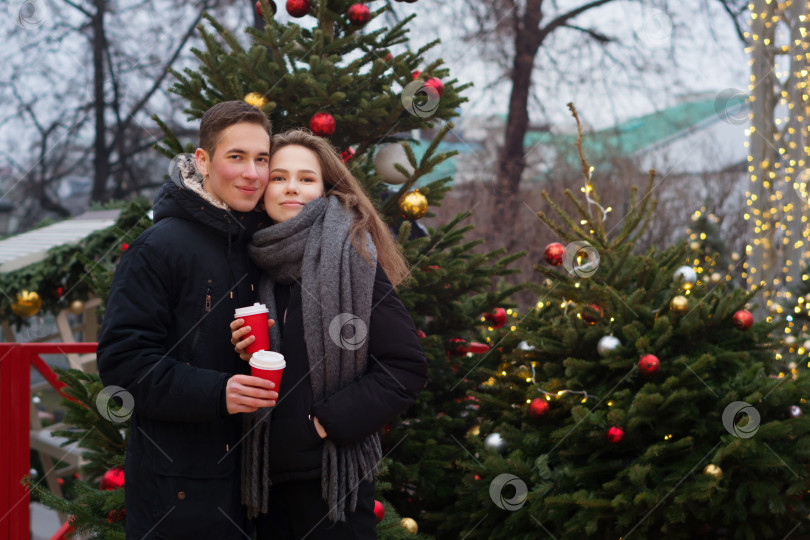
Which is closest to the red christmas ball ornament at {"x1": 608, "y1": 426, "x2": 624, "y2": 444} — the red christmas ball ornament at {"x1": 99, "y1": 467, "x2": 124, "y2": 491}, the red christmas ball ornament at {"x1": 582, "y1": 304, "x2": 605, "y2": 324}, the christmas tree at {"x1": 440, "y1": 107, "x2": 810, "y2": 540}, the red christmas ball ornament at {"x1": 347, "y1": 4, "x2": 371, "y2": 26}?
the christmas tree at {"x1": 440, "y1": 107, "x2": 810, "y2": 540}

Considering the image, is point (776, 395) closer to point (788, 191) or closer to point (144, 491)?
point (144, 491)

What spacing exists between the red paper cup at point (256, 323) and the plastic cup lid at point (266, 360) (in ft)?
0.24

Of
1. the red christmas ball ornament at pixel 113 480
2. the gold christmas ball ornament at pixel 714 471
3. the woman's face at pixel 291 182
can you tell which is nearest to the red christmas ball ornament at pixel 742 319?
the gold christmas ball ornament at pixel 714 471

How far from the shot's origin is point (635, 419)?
11.4ft

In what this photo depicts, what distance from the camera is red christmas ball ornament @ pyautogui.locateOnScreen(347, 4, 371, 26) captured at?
3.93m

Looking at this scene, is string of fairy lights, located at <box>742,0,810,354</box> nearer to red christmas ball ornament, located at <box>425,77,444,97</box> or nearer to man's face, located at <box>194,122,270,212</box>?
red christmas ball ornament, located at <box>425,77,444,97</box>

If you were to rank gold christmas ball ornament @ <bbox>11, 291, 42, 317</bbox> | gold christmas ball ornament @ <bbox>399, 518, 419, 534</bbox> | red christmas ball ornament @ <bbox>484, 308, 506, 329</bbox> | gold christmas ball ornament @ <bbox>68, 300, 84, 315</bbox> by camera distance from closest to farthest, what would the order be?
gold christmas ball ornament @ <bbox>399, 518, 419, 534</bbox> < red christmas ball ornament @ <bbox>484, 308, 506, 329</bbox> < gold christmas ball ornament @ <bbox>11, 291, 42, 317</bbox> < gold christmas ball ornament @ <bbox>68, 300, 84, 315</bbox>

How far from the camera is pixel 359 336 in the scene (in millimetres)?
2318

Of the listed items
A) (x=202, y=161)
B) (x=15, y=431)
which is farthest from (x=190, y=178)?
(x=15, y=431)

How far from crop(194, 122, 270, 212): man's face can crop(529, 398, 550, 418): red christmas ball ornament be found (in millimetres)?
2007

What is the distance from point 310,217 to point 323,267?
18cm

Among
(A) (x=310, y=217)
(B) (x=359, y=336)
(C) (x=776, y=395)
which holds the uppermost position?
(A) (x=310, y=217)

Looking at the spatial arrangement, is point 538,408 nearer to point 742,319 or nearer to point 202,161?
point 742,319

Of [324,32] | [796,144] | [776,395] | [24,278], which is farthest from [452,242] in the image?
[796,144]
